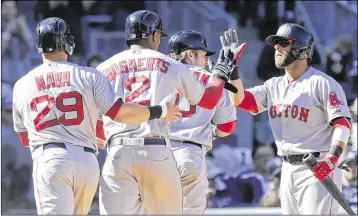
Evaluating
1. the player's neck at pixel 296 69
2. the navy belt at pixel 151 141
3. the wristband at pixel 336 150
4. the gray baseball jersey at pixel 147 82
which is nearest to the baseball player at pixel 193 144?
the player's neck at pixel 296 69

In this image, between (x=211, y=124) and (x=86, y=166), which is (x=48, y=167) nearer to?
(x=86, y=166)

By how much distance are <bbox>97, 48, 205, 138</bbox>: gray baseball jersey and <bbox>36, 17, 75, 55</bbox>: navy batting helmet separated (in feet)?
1.20

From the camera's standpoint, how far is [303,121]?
8047 mm

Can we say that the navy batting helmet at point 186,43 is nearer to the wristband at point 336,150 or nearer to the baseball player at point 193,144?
the baseball player at point 193,144

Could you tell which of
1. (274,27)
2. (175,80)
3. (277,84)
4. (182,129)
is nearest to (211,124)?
(182,129)

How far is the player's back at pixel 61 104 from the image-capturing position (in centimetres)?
730

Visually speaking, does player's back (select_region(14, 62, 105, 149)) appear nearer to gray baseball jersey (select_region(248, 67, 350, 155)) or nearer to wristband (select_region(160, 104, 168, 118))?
wristband (select_region(160, 104, 168, 118))

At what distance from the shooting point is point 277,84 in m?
8.37

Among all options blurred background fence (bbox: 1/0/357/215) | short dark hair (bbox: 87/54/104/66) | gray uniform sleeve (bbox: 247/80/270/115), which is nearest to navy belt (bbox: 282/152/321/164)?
gray uniform sleeve (bbox: 247/80/270/115)

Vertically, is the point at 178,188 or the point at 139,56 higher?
the point at 139,56

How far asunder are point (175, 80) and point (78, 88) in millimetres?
700

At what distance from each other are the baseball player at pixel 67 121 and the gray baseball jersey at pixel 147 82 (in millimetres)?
217

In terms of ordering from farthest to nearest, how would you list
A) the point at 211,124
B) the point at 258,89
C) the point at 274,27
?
1. the point at 274,27
2. the point at 211,124
3. the point at 258,89

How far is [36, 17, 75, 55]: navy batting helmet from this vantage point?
24.7 feet
